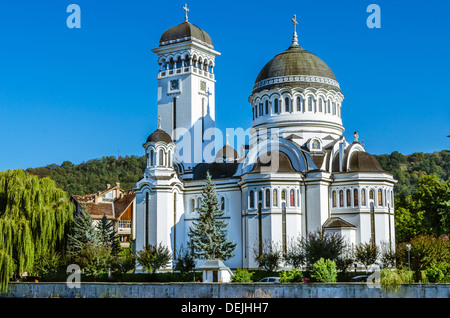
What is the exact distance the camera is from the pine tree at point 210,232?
5275cm

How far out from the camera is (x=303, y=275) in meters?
44.5

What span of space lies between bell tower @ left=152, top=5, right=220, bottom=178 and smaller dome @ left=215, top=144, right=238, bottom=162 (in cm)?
149

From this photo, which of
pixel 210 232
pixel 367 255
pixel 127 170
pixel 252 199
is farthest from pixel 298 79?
pixel 127 170

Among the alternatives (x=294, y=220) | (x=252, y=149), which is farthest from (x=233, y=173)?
(x=294, y=220)

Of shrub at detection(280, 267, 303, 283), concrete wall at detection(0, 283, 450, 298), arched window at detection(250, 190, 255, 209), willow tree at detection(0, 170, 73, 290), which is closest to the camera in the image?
concrete wall at detection(0, 283, 450, 298)

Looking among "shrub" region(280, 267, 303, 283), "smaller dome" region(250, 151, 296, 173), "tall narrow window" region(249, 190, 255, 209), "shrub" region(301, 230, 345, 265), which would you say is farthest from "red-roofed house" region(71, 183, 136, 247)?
"shrub" region(280, 267, 303, 283)

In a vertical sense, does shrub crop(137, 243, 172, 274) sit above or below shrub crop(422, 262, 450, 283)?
above

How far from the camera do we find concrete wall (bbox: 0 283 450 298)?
35969mm

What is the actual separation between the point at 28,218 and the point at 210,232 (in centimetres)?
1356

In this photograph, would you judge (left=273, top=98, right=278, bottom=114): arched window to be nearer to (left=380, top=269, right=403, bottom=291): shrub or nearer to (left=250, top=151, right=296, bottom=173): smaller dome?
(left=250, top=151, right=296, bottom=173): smaller dome

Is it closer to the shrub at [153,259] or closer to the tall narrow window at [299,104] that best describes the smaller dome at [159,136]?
the shrub at [153,259]
